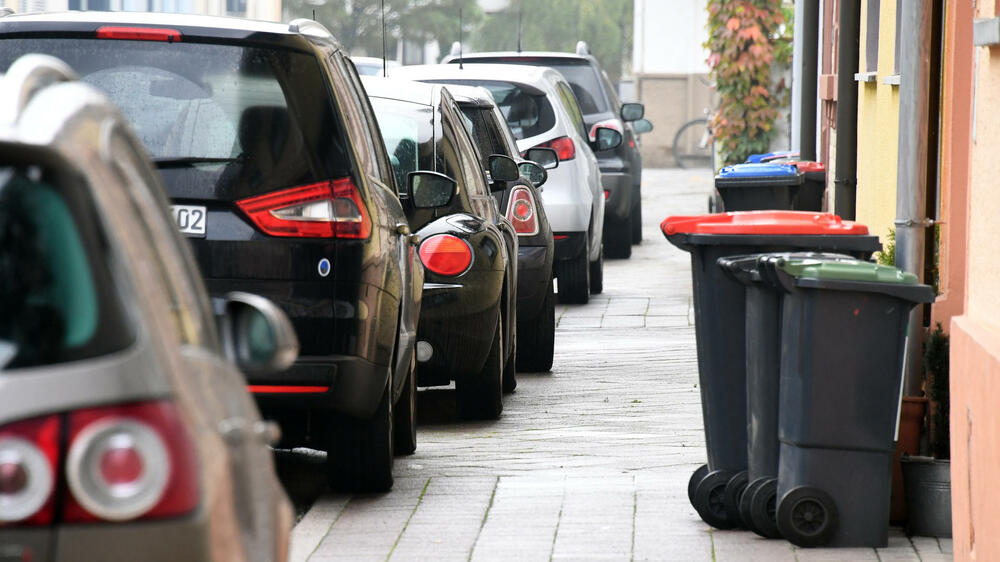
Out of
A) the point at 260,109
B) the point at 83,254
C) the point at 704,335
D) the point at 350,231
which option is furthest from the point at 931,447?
the point at 83,254

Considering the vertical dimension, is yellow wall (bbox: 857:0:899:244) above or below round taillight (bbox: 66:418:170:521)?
above

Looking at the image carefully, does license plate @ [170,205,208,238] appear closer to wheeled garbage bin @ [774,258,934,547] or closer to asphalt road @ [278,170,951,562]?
asphalt road @ [278,170,951,562]

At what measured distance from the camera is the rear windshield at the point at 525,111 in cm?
1408

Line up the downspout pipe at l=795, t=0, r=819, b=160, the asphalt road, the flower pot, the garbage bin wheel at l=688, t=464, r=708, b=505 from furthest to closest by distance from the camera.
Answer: the downspout pipe at l=795, t=0, r=819, b=160
the garbage bin wheel at l=688, t=464, r=708, b=505
the flower pot
the asphalt road

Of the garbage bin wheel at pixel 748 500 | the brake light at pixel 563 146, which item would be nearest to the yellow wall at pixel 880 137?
the brake light at pixel 563 146

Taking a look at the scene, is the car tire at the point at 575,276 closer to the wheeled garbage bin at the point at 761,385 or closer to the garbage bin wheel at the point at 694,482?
the garbage bin wheel at the point at 694,482

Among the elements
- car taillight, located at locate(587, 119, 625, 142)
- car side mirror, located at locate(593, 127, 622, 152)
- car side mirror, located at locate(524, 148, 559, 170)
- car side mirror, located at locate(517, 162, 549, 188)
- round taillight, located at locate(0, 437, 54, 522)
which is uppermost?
car taillight, located at locate(587, 119, 625, 142)

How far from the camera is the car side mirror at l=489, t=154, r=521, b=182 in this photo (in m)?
9.84

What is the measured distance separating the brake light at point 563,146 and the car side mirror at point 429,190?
6.27 metres

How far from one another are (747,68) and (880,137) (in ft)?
35.6

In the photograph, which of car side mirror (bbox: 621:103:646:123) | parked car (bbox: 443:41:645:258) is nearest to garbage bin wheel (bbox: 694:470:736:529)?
parked car (bbox: 443:41:645:258)

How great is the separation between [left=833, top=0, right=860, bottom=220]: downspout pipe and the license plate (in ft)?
22.6

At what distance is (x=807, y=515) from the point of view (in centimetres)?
587

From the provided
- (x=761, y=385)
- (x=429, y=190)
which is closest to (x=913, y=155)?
(x=761, y=385)
